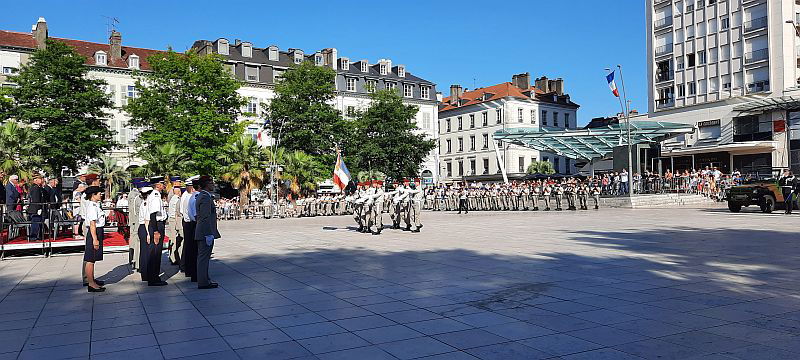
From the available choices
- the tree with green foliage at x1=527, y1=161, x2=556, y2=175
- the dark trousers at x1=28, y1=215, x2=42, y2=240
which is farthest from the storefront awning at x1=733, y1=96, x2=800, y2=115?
the dark trousers at x1=28, y1=215, x2=42, y2=240

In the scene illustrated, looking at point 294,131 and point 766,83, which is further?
point 294,131

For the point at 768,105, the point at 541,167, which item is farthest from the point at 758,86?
the point at 541,167

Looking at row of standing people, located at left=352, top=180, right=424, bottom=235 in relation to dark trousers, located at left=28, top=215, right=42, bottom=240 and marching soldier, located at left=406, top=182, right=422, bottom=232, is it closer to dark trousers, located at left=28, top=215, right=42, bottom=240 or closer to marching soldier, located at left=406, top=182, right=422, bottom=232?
marching soldier, located at left=406, top=182, right=422, bottom=232

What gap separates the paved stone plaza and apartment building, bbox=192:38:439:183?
146ft

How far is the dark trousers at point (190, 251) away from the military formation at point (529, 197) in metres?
24.9

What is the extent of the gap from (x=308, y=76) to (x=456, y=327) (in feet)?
157

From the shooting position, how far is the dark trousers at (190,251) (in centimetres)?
1053

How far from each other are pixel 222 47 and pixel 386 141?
72.1ft

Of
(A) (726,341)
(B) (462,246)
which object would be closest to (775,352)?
(A) (726,341)

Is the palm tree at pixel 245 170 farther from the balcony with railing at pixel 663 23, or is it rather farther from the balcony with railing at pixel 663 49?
the balcony with railing at pixel 663 23

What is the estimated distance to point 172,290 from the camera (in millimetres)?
9617

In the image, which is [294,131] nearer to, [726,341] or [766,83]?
[766,83]

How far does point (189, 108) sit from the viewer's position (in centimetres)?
4584

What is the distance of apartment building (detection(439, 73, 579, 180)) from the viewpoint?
254 feet
